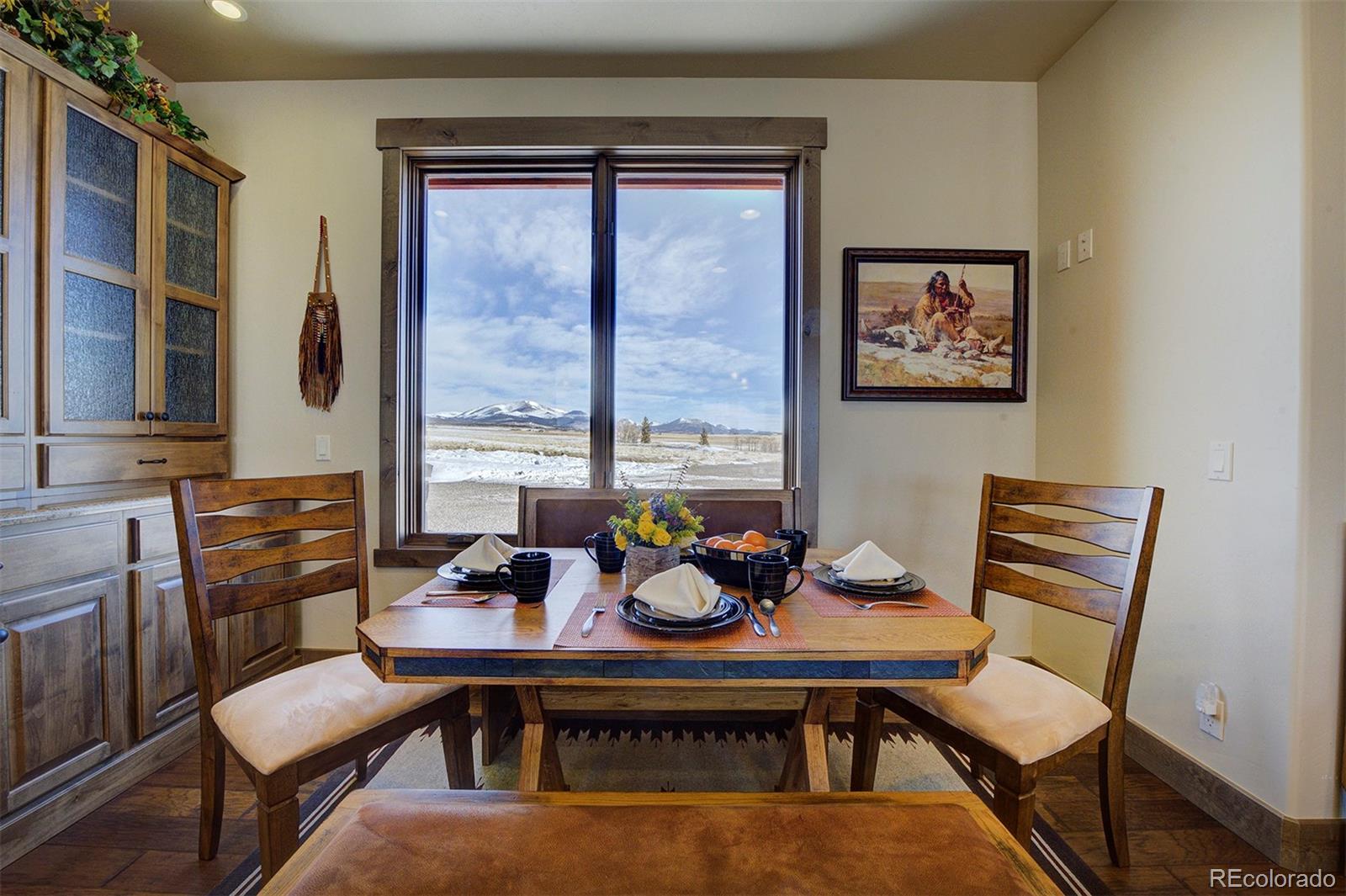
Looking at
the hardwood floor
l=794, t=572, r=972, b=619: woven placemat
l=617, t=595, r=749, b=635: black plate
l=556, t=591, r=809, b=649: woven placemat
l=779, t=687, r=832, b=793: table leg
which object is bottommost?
the hardwood floor

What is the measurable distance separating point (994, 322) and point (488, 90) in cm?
260

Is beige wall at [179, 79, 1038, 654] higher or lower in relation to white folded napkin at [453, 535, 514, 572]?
higher

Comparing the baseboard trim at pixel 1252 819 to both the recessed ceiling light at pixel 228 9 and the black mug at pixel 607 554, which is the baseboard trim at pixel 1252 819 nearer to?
the black mug at pixel 607 554

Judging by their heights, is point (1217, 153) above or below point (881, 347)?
above

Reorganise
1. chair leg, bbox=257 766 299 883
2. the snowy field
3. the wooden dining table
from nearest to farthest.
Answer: the wooden dining table < chair leg, bbox=257 766 299 883 < the snowy field

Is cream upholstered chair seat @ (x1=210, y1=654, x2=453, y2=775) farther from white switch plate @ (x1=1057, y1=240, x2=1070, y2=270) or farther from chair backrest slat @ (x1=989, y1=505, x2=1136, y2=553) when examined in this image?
white switch plate @ (x1=1057, y1=240, x2=1070, y2=270)

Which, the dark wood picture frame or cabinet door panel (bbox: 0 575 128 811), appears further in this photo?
the dark wood picture frame

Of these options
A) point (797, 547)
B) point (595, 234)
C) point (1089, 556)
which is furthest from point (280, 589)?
point (1089, 556)

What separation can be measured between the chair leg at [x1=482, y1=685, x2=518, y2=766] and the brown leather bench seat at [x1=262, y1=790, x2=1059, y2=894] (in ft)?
3.19

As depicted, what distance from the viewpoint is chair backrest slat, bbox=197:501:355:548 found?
138 centimetres

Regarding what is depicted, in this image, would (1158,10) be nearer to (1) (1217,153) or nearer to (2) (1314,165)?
(1) (1217,153)

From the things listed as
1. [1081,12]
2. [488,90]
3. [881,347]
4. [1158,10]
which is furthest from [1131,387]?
[488,90]

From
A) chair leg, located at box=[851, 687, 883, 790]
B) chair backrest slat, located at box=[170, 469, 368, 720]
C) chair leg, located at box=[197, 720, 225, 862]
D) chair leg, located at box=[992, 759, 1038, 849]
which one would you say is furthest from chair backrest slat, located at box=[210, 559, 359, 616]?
chair leg, located at box=[992, 759, 1038, 849]

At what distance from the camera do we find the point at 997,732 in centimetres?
120
